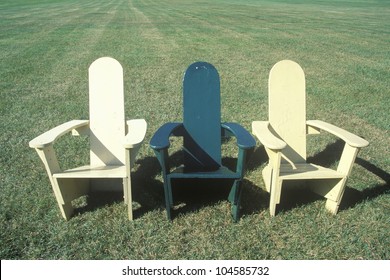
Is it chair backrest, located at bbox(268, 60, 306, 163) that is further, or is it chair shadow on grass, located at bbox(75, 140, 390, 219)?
chair backrest, located at bbox(268, 60, 306, 163)

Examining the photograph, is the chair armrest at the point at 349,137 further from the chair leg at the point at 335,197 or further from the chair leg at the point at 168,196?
the chair leg at the point at 168,196

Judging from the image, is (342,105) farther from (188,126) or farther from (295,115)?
(188,126)

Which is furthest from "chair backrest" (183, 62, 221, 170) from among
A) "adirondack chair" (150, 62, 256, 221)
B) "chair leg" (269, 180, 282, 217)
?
"chair leg" (269, 180, 282, 217)

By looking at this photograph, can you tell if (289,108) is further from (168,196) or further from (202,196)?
(168,196)

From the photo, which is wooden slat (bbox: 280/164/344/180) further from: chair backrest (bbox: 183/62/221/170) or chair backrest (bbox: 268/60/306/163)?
chair backrest (bbox: 183/62/221/170)

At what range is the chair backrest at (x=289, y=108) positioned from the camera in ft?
14.1

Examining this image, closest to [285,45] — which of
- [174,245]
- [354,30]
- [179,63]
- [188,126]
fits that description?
[179,63]

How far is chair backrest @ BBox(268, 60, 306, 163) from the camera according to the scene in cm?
429

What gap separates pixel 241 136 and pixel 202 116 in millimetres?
554

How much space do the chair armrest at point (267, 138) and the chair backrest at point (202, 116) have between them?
1.37ft

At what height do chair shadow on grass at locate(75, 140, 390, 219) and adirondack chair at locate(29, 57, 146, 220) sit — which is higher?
adirondack chair at locate(29, 57, 146, 220)

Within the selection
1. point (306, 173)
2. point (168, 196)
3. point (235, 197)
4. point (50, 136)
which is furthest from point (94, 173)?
point (306, 173)

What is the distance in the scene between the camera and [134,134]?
3721 millimetres

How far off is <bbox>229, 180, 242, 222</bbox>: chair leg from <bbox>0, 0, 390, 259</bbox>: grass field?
9 cm
